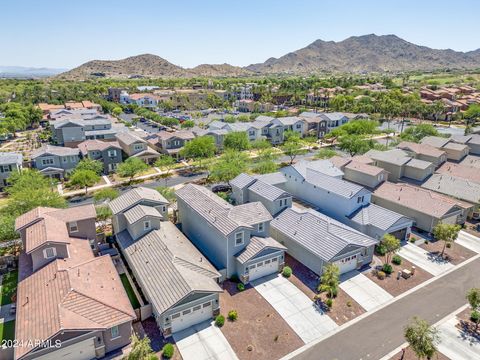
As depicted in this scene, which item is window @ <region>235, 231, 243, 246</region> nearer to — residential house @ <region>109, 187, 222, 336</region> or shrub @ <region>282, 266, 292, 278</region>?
residential house @ <region>109, 187, 222, 336</region>

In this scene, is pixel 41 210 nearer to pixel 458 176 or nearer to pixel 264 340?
pixel 264 340

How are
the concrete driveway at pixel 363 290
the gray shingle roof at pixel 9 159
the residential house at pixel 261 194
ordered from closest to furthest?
the concrete driveway at pixel 363 290 < the residential house at pixel 261 194 < the gray shingle roof at pixel 9 159

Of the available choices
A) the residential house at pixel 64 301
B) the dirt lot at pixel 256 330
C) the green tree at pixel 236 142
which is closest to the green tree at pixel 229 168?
the green tree at pixel 236 142

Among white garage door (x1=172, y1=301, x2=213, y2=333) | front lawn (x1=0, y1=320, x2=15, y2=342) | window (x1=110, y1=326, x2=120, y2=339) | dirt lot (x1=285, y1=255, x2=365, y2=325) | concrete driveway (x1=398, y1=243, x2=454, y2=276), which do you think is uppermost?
window (x1=110, y1=326, x2=120, y2=339)

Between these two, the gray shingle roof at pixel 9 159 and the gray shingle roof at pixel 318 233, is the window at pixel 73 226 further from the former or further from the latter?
the gray shingle roof at pixel 9 159

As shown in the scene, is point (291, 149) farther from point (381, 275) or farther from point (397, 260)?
point (381, 275)

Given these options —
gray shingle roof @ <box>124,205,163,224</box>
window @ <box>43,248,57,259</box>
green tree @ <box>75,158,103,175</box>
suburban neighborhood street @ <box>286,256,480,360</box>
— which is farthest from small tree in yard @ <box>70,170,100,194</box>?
suburban neighborhood street @ <box>286,256,480,360</box>

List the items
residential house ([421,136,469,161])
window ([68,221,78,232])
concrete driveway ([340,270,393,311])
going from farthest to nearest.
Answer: residential house ([421,136,469,161]) → window ([68,221,78,232]) → concrete driveway ([340,270,393,311])
